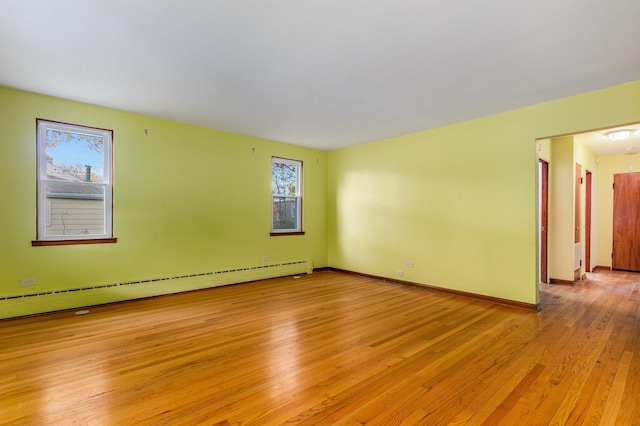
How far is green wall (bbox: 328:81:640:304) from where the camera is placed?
12.7 ft

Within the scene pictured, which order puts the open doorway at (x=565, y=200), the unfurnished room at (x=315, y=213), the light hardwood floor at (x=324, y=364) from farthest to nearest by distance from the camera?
the open doorway at (x=565, y=200) < the unfurnished room at (x=315, y=213) < the light hardwood floor at (x=324, y=364)

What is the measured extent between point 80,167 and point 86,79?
1.29 meters

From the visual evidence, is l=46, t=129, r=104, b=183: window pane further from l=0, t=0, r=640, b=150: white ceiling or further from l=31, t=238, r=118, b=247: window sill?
l=31, t=238, r=118, b=247: window sill

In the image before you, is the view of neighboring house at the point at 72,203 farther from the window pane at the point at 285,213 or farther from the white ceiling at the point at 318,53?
the window pane at the point at 285,213

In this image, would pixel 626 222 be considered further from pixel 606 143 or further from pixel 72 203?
pixel 72 203

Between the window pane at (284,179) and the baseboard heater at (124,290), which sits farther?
the window pane at (284,179)

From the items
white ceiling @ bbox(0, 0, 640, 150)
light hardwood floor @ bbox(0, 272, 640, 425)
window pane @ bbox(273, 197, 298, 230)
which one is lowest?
light hardwood floor @ bbox(0, 272, 640, 425)

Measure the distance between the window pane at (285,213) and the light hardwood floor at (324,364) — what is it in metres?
2.22

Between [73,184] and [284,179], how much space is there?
3.35 meters

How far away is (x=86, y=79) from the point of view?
10.8 ft

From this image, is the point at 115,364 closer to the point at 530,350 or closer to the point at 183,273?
the point at 183,273

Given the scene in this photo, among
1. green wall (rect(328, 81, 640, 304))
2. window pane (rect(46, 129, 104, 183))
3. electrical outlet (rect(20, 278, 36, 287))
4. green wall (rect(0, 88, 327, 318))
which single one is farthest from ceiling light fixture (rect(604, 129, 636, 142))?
electrical outlet (rect(20, 278, 36, 287))

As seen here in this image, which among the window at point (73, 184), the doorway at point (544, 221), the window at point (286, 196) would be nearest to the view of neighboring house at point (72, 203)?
the window at point (73, 184)

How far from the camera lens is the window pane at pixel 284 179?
19.9ft
